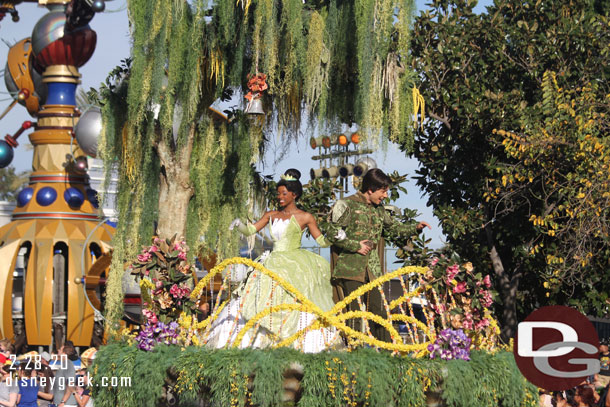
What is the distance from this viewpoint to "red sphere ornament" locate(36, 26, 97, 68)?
75.8 feet

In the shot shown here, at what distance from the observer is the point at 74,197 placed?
23.9m

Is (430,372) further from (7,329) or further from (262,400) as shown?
(7,329)

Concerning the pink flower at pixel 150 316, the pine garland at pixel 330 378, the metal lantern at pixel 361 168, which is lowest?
the pine garland at pixel 330 378

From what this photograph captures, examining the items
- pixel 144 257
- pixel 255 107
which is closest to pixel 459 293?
pixel 144 257

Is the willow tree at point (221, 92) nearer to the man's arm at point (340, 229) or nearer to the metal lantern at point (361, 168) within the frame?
the man's arm at point (340, 229)

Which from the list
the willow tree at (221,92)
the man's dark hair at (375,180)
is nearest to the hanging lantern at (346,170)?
the willow tree at (221,92)

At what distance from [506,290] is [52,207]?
51.2 feet

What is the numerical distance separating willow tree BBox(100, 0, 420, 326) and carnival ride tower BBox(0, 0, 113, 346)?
36.6 feet

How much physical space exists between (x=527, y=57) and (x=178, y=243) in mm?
6179

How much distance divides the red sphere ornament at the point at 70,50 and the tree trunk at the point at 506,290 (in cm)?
1510

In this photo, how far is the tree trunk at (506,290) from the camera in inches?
460

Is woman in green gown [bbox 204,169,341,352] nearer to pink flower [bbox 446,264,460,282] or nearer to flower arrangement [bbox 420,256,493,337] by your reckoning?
flower arrangement [bbox 420,256,493,337]

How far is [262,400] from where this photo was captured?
269 inches

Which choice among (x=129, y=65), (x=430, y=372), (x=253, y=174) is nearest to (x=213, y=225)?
(x=253, y=174)
